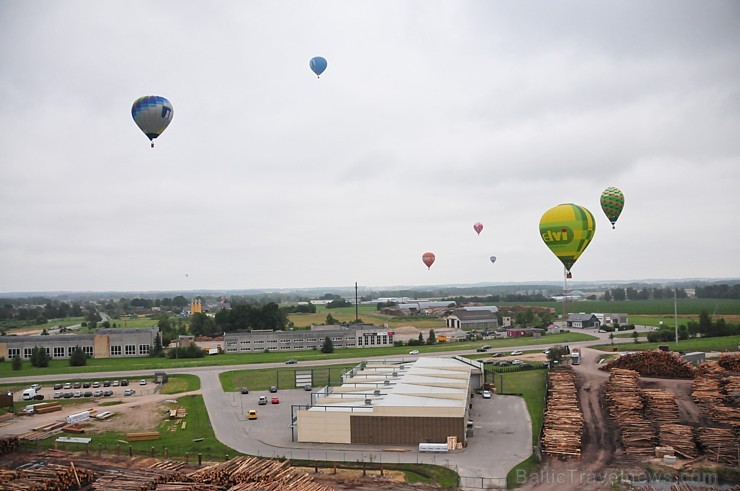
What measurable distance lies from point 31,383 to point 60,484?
41313mm

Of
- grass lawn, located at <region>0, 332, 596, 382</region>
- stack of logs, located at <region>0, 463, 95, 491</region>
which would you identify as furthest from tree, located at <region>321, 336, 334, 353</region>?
stack of logs, located at <region>0, 463, 95, 491</region>

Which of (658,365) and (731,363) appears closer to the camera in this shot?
(731,363)

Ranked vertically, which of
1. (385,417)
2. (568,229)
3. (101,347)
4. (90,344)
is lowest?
(385,417)

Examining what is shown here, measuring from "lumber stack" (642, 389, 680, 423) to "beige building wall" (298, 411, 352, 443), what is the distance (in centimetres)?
2036

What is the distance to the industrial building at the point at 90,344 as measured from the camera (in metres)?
84.9

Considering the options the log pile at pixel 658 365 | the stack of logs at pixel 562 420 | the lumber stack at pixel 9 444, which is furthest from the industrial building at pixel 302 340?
the lumber stack at pixel 9 444

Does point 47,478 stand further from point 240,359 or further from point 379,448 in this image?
point 240,359

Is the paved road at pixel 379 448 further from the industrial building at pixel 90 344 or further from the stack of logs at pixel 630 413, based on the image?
the industrial building at pixel 90 344

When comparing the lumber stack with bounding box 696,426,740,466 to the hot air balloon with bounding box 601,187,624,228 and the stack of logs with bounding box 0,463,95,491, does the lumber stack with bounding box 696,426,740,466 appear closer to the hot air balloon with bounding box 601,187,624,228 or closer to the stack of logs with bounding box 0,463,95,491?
the hot air balloon with bounding box 601,187,624,228

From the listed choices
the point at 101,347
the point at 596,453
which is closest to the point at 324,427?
the point at 596,453

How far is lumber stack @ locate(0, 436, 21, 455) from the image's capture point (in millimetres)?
36688

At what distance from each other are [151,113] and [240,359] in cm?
4231

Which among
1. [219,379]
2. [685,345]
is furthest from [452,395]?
[685,345]

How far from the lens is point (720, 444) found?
109 ft
